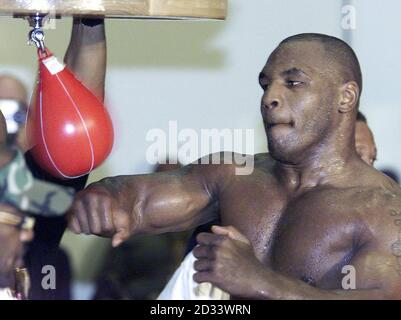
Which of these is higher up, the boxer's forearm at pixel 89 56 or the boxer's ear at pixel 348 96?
the boxer's forearm at pixel 89 56

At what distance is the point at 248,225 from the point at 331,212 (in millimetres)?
162

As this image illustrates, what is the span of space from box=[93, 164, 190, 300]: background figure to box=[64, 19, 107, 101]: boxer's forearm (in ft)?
2.53

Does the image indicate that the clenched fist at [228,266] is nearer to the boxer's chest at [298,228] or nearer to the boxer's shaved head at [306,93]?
the boxer's chest at [298,228]

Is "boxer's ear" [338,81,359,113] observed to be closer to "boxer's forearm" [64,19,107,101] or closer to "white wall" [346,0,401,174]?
"boxer's forearm" [64,19,107,101]

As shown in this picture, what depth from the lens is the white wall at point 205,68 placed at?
3486 mm

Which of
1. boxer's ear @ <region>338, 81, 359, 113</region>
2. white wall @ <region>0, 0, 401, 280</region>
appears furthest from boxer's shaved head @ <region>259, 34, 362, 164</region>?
white wall @ <region>0, 0, 401, 280</region>

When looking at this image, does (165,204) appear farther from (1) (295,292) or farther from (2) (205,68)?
(2) (205,68)

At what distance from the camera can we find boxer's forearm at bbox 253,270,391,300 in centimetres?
212

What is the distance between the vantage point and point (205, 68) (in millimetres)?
3572

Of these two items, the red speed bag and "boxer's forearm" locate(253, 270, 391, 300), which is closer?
"boxer's forearm" locate(253, 270, 391, 300)

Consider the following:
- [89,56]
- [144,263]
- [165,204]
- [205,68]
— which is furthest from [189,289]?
[205,68]

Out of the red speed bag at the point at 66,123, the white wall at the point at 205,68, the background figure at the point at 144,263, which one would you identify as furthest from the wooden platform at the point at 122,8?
the white wall at the point at 205,68
